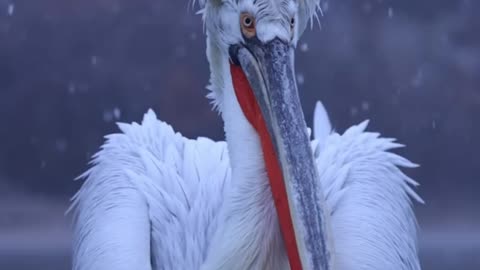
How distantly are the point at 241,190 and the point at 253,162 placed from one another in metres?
0.13

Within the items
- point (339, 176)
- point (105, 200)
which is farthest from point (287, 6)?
point (105, 200)

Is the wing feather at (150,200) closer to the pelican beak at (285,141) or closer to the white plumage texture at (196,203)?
the white plumage texture at (196,203)

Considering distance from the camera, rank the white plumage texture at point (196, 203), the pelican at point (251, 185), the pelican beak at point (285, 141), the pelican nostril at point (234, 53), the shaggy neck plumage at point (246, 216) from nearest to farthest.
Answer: the pelican beak at point (285, 141), the pelican at point (251, 185), the shaggy neck plumage at point (246, 216), the pelican nostril at point (234, 53), the white plumage texture at point (196, 203)

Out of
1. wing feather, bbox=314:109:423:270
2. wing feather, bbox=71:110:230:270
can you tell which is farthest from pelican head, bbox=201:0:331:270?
wing feather, bbox=71:110:230:270

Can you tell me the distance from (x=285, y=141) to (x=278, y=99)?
180 millimetres

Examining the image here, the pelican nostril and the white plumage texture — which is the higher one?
the pelican nostril

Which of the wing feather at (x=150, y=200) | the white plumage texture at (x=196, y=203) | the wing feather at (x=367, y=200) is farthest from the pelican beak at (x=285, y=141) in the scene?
the wing feather at (x=150, y=200)

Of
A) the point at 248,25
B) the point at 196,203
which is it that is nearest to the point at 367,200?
the point at 196,203

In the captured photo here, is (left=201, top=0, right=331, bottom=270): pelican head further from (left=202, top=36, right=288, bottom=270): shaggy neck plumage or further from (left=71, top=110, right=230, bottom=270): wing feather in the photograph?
(left=71, top=110, right=230, bottom=270): wing feather

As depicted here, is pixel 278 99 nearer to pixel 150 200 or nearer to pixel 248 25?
pixel 248 25

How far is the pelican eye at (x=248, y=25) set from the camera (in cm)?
378

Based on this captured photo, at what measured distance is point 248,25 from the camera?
3.81m

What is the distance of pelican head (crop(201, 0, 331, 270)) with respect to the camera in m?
3.56

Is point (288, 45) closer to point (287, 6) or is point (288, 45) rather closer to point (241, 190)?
point (287, 6)
